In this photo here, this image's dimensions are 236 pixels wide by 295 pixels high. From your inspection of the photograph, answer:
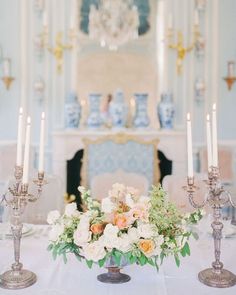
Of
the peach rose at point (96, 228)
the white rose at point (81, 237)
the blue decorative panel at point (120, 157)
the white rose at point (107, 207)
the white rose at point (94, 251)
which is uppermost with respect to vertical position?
the blue decorative panel at point (120, 157)

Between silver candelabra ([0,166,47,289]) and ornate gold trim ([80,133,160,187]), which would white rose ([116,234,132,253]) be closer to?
silver candelabra ([0,166,47,289])

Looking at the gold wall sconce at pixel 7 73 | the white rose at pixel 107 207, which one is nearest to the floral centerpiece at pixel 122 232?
the white rose at pixel 107 207

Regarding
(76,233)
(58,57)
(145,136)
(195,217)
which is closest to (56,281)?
(76,233)

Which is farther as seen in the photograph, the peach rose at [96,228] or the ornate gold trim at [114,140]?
the ornate gold trim at [114,140]

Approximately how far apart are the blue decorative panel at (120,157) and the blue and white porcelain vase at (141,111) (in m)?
0.20

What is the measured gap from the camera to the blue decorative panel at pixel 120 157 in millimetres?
4828

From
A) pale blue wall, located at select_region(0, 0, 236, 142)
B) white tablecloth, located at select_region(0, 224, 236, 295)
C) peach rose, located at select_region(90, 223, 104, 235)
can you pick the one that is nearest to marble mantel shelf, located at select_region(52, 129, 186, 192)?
pale blue wall, located at select_region(0, 0, 236, 142)

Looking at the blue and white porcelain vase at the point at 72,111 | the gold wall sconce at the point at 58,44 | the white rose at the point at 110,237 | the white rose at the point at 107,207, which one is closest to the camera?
the white rose at the point at 110,237

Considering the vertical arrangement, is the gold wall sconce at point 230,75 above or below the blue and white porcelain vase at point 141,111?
above

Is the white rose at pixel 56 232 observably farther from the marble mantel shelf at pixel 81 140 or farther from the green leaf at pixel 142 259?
the marble mantel shelf at pixel 81 140

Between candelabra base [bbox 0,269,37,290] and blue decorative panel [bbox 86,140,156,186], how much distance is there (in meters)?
3.08

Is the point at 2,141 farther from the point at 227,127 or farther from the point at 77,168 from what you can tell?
the point at 227,127

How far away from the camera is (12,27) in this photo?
4.94 metres

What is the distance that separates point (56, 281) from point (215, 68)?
3.70 meters
